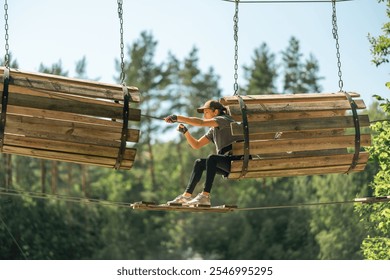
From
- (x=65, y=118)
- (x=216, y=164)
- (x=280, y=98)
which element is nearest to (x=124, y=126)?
(x=65, y=118)

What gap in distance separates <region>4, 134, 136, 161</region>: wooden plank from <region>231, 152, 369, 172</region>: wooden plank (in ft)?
4.98

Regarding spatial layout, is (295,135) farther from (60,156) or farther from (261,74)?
(261,74)

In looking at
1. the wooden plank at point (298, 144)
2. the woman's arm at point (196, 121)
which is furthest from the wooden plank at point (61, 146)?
the wooden plank at point (298, 144)

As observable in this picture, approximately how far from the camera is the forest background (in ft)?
141

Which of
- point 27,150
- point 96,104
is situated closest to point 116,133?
point 96,104

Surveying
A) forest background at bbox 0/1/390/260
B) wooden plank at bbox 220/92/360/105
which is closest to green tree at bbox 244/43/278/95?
forest background at bbox 0/1/390/260

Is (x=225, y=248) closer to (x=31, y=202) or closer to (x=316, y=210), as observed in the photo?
(x=316, y=210)

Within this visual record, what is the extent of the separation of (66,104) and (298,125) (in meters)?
2.83

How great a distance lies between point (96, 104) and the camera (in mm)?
10328

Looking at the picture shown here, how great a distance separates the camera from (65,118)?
10250 millimetres

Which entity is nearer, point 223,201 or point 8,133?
point 8,133

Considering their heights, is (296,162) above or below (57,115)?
below

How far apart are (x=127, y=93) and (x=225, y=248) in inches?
1572

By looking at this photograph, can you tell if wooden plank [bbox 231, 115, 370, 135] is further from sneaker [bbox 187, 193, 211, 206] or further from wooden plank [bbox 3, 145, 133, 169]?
wooden plank [bbox 3, 145, 133, 169]
